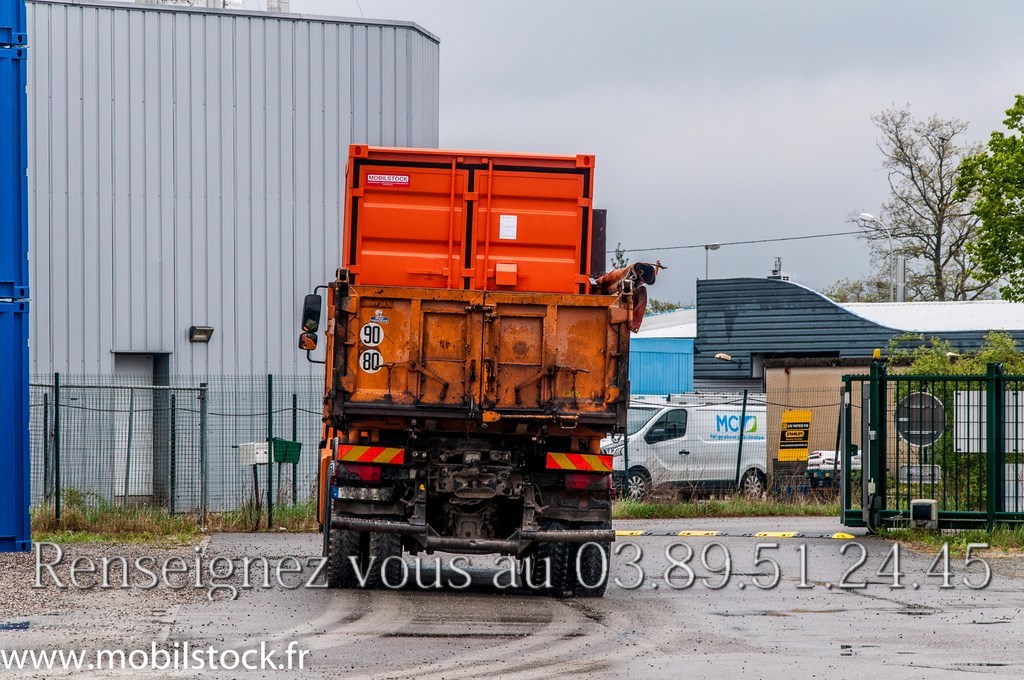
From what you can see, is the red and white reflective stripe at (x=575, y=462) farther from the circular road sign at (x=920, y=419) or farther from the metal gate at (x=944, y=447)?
the circular road sign at (x=920, y=419)

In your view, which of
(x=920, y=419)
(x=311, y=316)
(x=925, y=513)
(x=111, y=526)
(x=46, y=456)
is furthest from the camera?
(x=46, y=456)

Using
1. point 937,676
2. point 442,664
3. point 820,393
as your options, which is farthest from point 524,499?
point 820,393

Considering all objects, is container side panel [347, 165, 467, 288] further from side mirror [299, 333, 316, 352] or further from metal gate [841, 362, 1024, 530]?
metal gate [841, 362, 1024, 530]

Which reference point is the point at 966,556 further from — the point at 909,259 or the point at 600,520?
the point at 909,259

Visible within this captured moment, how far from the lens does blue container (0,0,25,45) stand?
14.6 metres

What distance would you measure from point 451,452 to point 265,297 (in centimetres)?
1395

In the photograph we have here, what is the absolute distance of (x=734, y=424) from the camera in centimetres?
2642

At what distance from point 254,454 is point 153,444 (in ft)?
6.56

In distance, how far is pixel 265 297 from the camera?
25328 mm

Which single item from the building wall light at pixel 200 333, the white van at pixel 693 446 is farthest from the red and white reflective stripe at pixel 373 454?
the building wall light at pixel 200 333

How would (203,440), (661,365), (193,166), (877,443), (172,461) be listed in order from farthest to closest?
(661,365)
(193,166)
(203,440)
(172,461)
(877,443)

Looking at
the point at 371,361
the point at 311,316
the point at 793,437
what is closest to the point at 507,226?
the point at 371,361

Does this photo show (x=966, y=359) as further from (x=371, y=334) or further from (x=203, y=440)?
(x=371, y=334)

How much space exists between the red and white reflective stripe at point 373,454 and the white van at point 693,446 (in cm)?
1304
